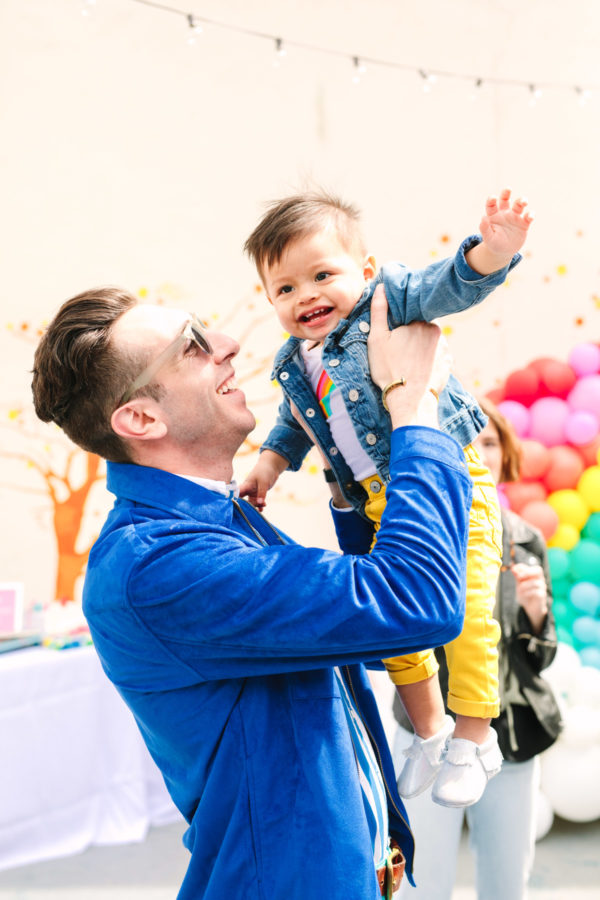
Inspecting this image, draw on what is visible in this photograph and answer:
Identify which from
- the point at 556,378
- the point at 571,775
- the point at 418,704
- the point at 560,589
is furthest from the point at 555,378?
the point at 418,704

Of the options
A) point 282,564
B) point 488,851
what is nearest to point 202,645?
point 282,564

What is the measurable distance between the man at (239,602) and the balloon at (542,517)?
95.1 inches

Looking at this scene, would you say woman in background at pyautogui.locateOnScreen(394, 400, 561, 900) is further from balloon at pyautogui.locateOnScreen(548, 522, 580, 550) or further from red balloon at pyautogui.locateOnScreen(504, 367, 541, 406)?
red balloon at pyautogui.locateOnScreen(504, 367, 541, 406)

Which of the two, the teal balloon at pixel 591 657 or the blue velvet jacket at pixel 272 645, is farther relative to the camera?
the teal balloon at pixel 591 657

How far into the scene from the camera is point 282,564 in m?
0.99

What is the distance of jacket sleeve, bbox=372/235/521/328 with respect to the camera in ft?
3.76

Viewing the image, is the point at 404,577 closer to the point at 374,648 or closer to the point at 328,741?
the point at 374,648

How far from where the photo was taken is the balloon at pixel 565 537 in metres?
3.57

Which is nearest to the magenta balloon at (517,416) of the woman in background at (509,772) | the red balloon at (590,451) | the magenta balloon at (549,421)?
the magenta balloon at (549,421)

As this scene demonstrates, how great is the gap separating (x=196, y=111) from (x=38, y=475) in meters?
2.30

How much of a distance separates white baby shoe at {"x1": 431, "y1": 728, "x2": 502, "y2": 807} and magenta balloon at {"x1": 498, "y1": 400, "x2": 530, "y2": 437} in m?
2.46

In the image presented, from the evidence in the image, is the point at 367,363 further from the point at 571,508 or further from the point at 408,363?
the point at 571,508

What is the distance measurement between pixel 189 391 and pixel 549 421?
276 centimetres

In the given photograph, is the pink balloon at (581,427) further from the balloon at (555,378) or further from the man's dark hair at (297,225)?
the man's dark hair at (297,225)
